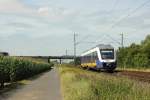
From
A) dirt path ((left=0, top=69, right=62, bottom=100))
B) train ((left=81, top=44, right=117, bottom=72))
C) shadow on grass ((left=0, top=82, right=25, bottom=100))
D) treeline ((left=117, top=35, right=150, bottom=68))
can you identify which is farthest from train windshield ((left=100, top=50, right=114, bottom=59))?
shadow on grass ((left=0, top=82, right=25, bottom=100))

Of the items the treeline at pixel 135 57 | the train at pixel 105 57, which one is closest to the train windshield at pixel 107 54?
the train at pixel 105 57

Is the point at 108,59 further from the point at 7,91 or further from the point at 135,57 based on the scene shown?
the point at 7,91

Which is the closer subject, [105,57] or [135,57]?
[105,57]

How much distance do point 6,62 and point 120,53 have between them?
231 ft

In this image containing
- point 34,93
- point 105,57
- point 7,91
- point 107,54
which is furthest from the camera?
point 107,54

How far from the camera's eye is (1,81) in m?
29.4

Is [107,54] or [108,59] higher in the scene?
[107,54]

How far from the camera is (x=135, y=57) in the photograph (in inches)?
3236

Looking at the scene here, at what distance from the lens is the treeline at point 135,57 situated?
76831 millimetres

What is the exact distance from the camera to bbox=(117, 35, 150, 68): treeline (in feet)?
252

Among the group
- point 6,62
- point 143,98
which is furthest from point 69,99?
point 6,62

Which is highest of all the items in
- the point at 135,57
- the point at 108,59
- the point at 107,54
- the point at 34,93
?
the point at 135,57

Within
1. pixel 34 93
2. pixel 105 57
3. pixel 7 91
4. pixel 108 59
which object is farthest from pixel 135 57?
pixel 34 93

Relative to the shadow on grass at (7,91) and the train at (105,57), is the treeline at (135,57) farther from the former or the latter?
the shadow on grass at (7,91)
